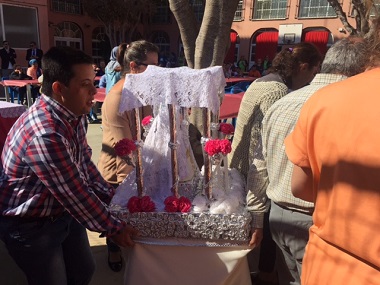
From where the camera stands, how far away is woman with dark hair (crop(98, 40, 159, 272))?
2031mm

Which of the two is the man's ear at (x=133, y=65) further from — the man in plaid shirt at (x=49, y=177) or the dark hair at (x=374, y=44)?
the dark hair at (x=374, y=44)

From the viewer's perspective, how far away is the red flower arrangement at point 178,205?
174 cm

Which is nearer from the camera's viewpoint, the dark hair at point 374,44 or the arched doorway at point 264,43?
the dark hair at point 374,44

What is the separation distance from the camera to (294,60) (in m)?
2.15

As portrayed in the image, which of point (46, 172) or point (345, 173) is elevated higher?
point (345, 173)

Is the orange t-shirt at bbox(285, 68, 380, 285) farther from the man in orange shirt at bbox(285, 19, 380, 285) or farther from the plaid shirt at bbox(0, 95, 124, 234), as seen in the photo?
the plaid shirt at bbox(0, 95, 124, 234)

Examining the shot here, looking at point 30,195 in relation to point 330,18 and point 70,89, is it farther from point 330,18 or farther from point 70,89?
point 330,18

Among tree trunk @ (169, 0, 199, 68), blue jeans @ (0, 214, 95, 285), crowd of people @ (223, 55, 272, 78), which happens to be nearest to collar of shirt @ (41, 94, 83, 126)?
blue jeans @ (0, 214, 95, 285)

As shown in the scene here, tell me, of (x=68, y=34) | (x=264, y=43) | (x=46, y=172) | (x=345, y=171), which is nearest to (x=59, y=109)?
(x=46, y=172)

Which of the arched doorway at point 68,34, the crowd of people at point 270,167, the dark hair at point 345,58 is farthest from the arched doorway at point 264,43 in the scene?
the dark hair at point 345,58

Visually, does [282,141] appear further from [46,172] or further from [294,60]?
[46,172]

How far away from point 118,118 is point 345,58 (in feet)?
4.24

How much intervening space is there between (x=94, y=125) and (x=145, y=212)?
586cm

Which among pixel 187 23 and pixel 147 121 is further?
pixel 187 23
